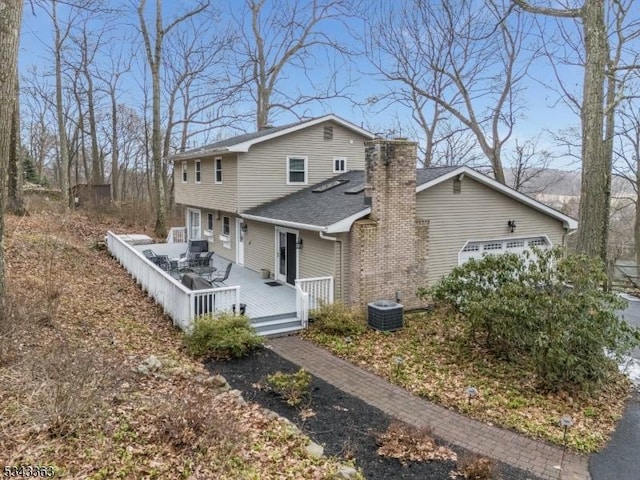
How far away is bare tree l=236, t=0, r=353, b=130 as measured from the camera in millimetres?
28219

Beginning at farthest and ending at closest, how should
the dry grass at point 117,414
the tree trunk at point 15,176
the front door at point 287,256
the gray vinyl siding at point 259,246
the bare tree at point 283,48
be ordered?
1. the bare tree at point 283,48
2. the tree trunk at point 15,176
3. the gray vinyl siding at point 259,246
4. the front door at point 287,256
5. the dry grass at point 117,414

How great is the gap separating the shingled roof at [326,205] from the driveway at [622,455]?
6968 millimetres

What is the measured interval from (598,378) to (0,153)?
10.8 m

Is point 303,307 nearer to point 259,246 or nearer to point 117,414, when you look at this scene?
point 259,246

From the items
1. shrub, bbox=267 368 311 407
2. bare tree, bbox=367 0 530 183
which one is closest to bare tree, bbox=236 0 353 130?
bare tree, bbox=367 0 530 183

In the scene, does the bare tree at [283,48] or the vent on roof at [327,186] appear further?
the bare tree at [283,48]

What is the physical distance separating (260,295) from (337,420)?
6.89 m

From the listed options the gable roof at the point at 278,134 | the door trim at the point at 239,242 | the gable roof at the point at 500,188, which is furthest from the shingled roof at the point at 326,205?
the gable roof at the point at 278,134

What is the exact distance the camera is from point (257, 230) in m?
16.6

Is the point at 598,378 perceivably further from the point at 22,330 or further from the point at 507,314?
the point at 22,330

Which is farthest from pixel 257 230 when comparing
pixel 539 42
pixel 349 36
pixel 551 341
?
pixel 349 36

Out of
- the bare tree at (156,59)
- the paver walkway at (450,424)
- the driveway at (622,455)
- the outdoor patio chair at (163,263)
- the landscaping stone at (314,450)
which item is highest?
the bare tree at (156,59)

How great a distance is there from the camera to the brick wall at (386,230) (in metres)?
12.0

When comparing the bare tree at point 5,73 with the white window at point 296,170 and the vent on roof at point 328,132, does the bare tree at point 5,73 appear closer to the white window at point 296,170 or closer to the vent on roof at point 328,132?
the white window at point 296,170
